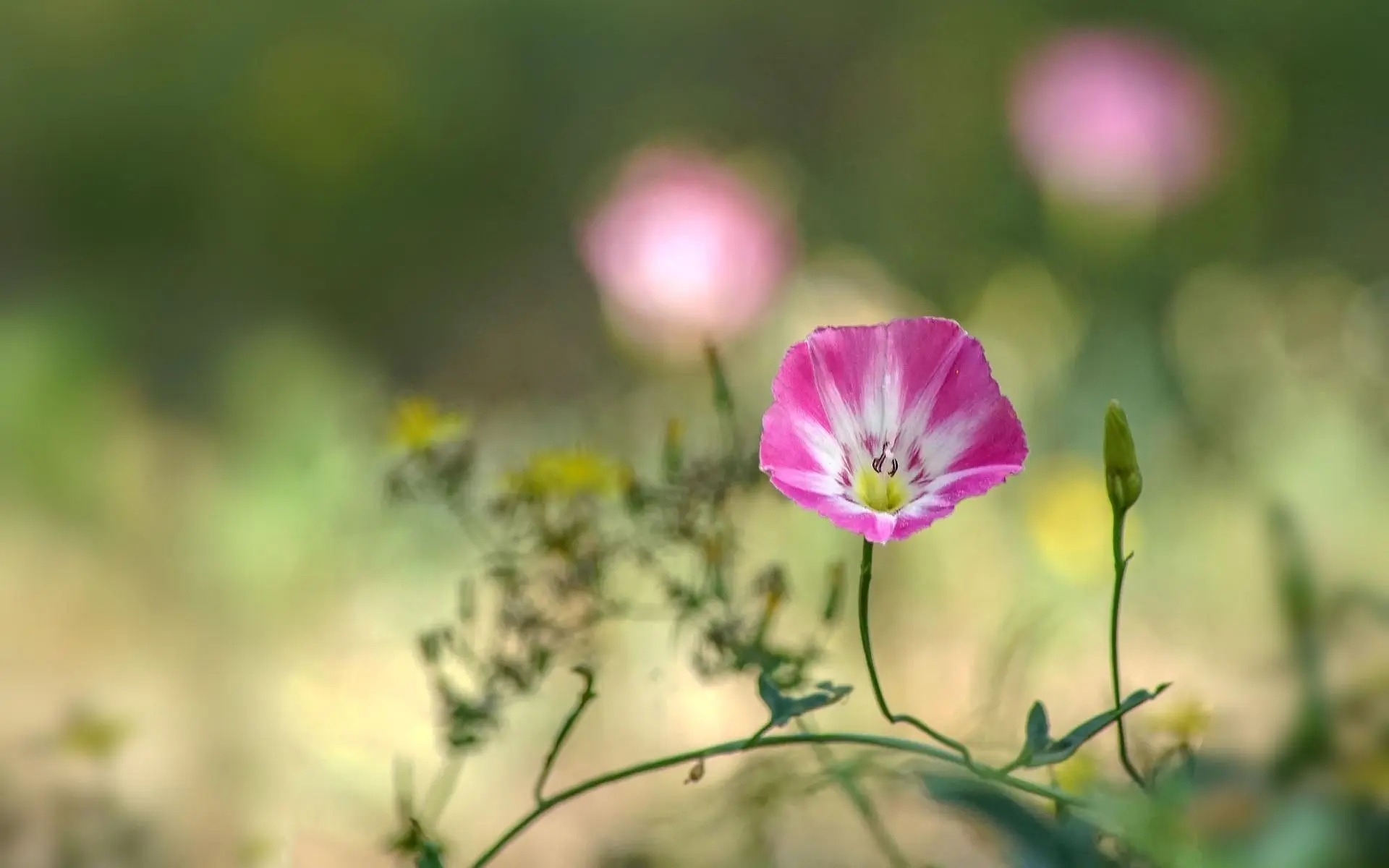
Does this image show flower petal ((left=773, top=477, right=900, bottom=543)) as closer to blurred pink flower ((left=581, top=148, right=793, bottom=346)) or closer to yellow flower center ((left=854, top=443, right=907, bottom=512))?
yellow flower center ((left=854, top=443, right=907, bottom=512))

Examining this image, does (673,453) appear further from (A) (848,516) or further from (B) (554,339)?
(B) (554,339)

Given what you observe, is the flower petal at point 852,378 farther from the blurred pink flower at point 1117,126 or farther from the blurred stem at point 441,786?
the blurred pink flower at point 1117,126

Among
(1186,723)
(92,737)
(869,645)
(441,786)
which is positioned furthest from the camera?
(441,786)

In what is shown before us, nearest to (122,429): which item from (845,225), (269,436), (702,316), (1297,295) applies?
(269,436)

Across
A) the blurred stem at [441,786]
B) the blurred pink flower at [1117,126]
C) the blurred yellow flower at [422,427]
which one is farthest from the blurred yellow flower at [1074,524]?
the blurred yellow flower at [422,427]

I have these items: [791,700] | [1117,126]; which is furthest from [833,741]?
[1117,126]

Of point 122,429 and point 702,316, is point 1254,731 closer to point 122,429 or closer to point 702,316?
point 702,316

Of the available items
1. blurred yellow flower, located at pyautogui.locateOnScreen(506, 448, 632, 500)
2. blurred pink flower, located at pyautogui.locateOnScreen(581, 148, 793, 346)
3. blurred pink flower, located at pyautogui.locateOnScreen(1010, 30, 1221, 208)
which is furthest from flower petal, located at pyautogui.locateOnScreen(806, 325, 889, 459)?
blurred pink flower, located at pyautogui.locateOnScreen(1010, 30, 1221, 208)
